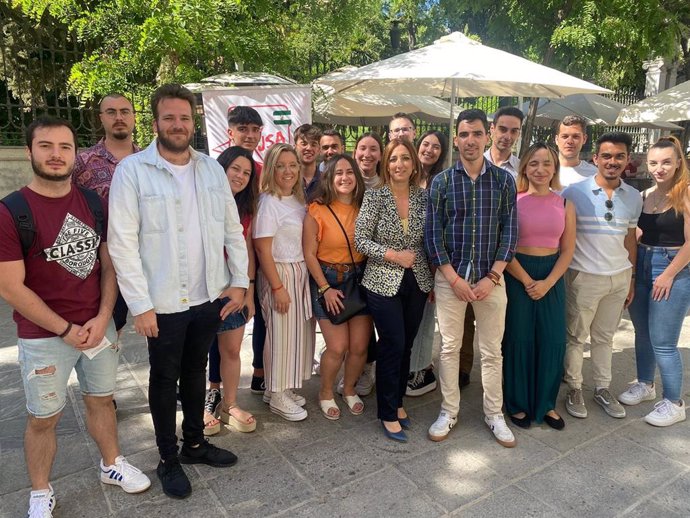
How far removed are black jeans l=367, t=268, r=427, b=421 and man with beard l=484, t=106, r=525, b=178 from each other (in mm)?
1411

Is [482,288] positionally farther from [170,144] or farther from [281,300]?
[170,144]

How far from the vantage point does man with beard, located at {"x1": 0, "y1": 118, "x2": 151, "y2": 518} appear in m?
2.20

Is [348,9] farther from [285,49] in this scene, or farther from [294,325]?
[294,325]

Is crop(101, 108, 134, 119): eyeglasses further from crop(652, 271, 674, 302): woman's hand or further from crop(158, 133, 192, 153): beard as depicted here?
crop(652, 271, 674, 302): woman's hand

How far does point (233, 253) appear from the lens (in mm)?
2842

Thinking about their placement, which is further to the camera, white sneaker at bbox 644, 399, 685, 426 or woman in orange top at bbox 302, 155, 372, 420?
white sneaker at bbox 644, 399, 685, 426

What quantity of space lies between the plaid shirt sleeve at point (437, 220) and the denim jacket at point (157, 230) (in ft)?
4.15

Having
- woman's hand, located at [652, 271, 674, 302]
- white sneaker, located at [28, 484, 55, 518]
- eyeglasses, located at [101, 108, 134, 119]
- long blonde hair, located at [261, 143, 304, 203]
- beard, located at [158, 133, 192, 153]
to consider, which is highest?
eyeglasses, located at [101, 108, 134, 119]

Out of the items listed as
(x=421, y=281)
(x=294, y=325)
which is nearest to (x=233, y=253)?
(x=294, y=325)

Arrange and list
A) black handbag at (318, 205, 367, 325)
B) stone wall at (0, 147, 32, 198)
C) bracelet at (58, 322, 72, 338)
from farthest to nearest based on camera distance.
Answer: stone wall at (0, 147, 32, 198), black handbag at (318, 205, 367, 325), bracelet at (58, 322, 72, 338)

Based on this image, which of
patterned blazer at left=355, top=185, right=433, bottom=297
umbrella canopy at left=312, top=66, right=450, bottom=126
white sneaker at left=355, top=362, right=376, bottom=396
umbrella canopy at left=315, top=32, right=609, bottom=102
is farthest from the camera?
umbrella canopy at left=312, top=66, right=450, bottom=126

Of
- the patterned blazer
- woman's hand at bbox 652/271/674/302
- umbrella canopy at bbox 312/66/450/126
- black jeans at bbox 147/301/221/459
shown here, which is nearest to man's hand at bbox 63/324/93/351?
black jeans at bbox 147/301/221/459

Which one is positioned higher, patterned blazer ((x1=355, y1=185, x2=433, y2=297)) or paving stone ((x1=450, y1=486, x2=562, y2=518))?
patterned blazer ((x1=355, y1=185, x2=433, y2=297))

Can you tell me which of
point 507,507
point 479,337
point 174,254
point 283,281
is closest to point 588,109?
point 479,337
